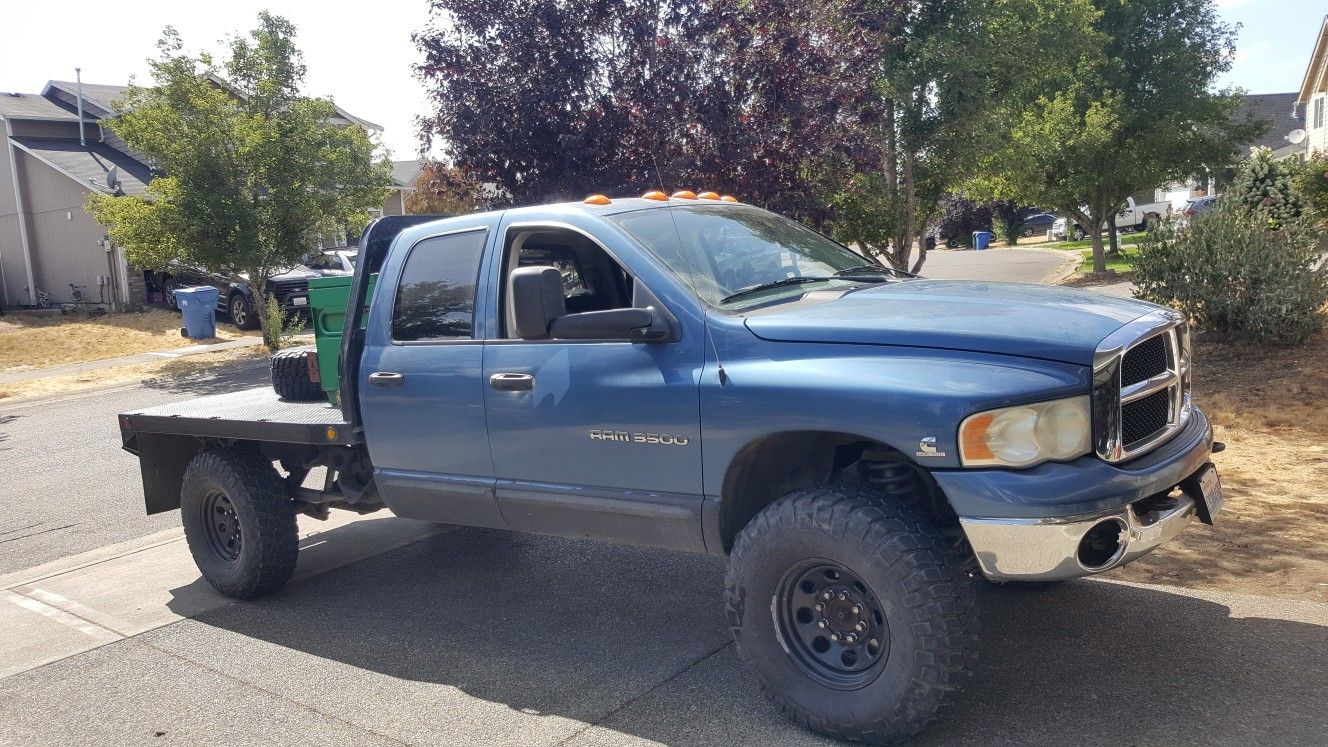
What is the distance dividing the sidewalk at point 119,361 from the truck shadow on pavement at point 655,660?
1509cm

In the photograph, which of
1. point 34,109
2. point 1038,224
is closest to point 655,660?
point 34,109

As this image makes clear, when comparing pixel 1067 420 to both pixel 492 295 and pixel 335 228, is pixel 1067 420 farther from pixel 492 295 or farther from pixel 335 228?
pixel 335 228

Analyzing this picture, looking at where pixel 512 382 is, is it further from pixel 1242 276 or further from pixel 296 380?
pixel 1242 276

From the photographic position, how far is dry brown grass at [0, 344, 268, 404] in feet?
55.7

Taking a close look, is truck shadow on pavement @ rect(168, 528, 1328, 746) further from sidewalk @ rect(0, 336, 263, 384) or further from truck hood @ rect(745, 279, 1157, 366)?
sidewalk @ rect(0, 336, 263, 384)

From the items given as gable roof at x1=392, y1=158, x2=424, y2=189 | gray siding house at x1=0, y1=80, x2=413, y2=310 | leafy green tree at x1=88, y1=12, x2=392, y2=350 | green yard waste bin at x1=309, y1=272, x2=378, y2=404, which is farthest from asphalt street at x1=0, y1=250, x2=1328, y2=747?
gable roof at x1=392, y1=158, x2=424, y2=189

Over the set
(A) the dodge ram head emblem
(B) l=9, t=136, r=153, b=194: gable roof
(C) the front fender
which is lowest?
(A) the dodge ram head emblem

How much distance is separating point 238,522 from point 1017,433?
4248 mm

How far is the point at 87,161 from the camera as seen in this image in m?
29.2

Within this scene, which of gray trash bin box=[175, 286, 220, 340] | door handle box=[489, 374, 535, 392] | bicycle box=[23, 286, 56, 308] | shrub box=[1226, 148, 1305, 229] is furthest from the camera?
bicycle box=[23, 286, 56, 308]

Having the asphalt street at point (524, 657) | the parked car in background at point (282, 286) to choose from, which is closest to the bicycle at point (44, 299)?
the parked car in background at point (282, 286)

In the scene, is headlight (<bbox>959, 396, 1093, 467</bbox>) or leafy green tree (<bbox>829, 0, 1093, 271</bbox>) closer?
headlight (<bbox>959, 396, 1093, 467</bbox>)

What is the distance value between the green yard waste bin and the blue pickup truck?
0.14 metres

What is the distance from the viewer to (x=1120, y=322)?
12.5 ft
